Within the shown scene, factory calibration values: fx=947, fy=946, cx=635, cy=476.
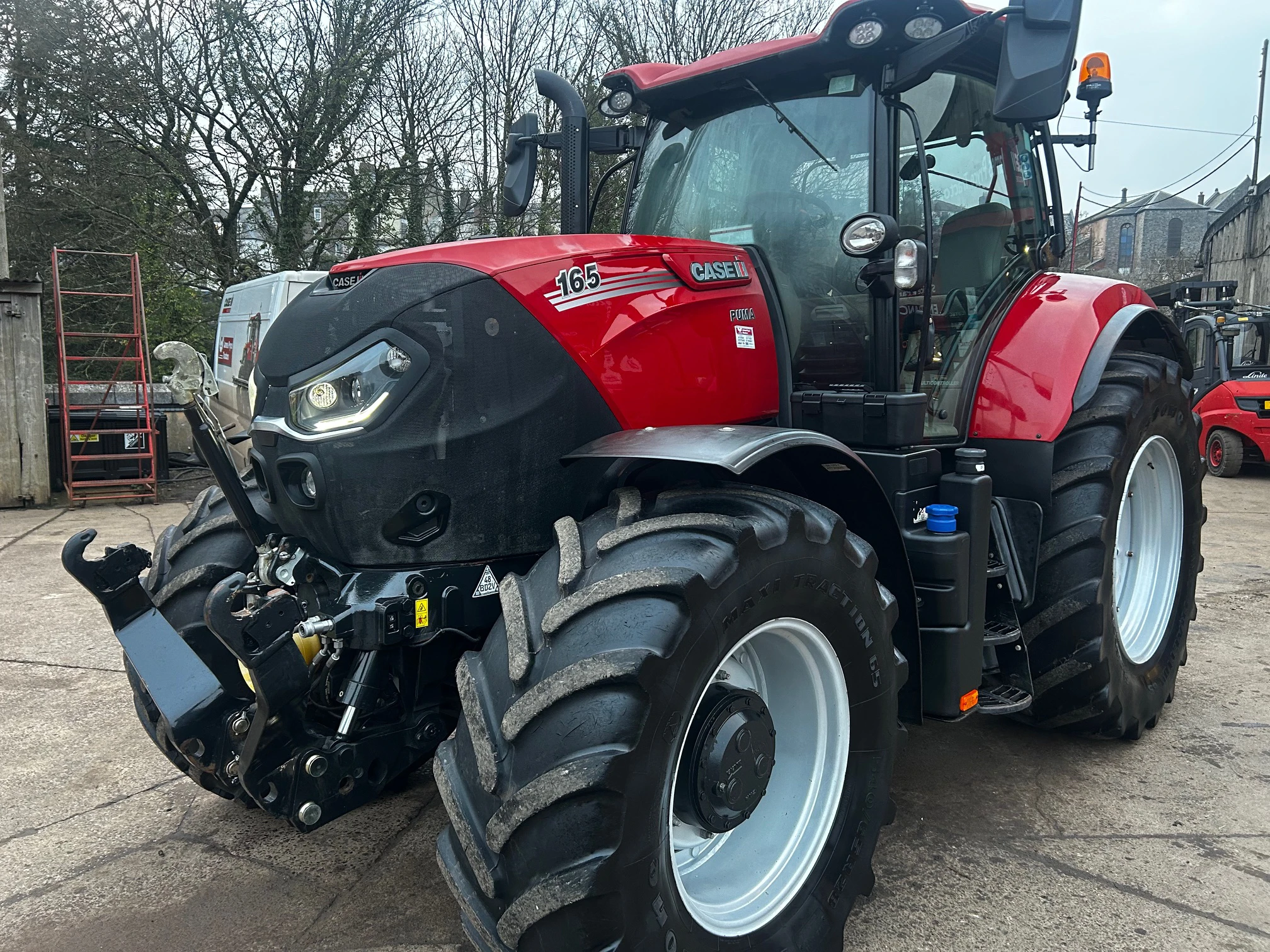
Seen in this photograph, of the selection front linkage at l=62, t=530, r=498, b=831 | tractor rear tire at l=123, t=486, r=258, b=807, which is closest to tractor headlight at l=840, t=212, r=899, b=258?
front linkage at l=62, t=530, r=498, b=831

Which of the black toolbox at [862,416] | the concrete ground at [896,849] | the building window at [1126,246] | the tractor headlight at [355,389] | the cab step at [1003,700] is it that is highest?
the building window at [1126,246]

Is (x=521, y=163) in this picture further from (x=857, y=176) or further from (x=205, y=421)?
(x=205, y=421)

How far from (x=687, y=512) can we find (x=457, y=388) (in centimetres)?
63

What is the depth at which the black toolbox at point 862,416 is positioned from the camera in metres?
2.86

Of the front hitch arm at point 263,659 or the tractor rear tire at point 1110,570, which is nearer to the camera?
the front hitch arm at point 263,659

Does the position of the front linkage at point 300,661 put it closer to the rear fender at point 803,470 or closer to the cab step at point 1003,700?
the rear fender at point 803,470

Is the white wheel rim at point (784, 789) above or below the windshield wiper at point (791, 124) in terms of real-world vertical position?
below

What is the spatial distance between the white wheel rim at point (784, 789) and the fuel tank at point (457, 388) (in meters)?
0.65

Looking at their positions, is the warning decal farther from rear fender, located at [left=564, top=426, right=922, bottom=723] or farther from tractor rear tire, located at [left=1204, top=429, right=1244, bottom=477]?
tractor rear tire, located at [left=1204, top=429, right=1244, bottom=477]

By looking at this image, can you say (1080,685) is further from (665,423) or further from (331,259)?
(331,259)

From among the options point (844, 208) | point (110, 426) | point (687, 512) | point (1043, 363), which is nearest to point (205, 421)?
point (687, 512)

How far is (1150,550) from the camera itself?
4.10 meters

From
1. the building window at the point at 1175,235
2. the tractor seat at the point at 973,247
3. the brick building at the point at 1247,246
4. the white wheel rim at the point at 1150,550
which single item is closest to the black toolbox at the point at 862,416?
the tractor seat at the point at 973,247

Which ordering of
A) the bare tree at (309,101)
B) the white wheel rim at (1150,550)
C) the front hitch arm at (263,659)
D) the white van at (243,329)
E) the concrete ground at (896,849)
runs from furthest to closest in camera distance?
1. the bare tree at (309,101)
2. the white van at (243,329)
3. the white wheel rim at (1150,550)
4. the concrete ground at (896,849)
5. the front hitch arm at (263,659)
